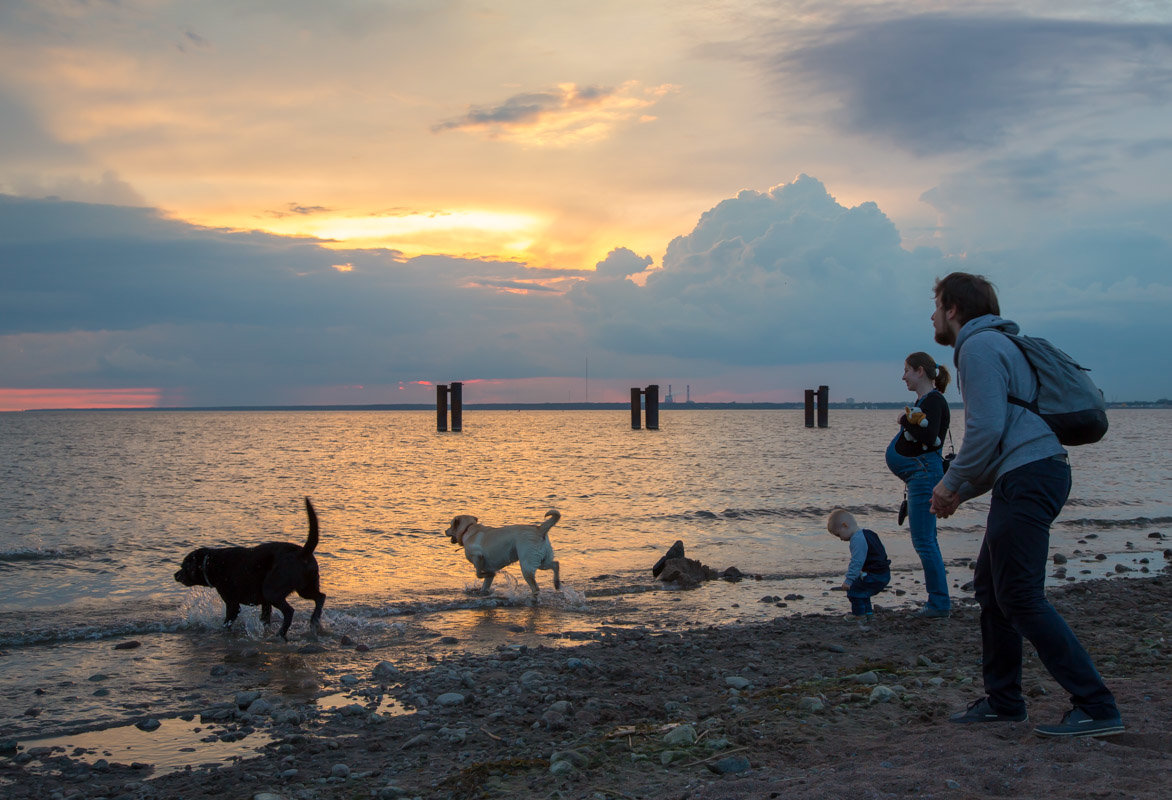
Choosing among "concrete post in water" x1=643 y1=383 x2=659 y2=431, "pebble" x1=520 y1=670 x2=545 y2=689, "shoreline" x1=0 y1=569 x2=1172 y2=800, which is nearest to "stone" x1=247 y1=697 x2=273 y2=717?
"shoreline" x1=0 y1=569 x2=1172 y2=800

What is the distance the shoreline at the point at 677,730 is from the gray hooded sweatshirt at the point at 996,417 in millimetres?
1266

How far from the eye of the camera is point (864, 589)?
7.90 metres

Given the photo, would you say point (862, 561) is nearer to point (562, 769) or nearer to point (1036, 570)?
point (1036, 570)

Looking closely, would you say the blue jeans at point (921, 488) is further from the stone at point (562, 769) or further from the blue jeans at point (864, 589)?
the stone at point (562, 769)

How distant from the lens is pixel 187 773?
4.42 meters

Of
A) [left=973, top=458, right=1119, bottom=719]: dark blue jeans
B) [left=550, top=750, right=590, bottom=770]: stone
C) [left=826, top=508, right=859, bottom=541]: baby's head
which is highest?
[left=973, top=458, right=1119, bottom=719]: dark blue jeans

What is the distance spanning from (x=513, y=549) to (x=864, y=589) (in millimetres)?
3980

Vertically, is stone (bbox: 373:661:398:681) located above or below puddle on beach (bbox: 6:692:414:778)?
below

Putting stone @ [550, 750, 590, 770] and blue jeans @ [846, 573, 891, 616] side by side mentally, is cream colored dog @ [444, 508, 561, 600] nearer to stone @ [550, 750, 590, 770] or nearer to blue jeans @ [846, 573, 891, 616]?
blue jeans @ [846, 573, 891, 616]

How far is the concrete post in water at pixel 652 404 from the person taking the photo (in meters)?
72.4

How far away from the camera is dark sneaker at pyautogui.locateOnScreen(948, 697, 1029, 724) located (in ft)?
13.3

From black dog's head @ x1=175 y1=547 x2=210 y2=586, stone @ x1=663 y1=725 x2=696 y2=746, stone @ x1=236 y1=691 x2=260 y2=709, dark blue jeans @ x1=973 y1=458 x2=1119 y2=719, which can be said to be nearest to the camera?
dark blue jeans @ x1=973 y1=458 x2=1119 y2=719

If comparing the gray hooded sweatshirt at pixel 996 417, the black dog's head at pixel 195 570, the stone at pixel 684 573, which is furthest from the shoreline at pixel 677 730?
the stone at pixel 684 573

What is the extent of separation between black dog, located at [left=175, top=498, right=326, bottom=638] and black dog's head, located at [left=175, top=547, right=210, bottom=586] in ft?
0.03
